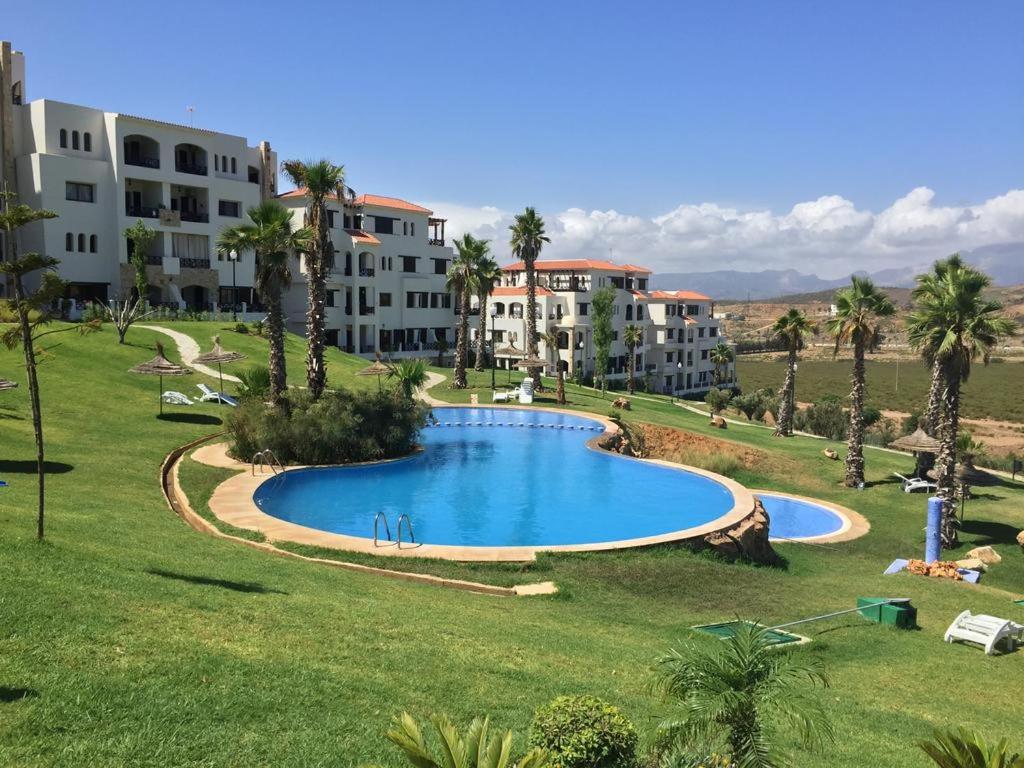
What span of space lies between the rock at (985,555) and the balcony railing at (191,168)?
2192 inches

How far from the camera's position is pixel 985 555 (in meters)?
23.5

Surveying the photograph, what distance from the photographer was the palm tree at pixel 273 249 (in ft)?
90.8

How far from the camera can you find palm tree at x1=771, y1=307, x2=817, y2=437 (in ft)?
149

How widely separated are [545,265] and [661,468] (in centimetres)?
4979

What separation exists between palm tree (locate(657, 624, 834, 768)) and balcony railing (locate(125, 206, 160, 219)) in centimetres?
5684

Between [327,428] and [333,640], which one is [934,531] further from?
[327,428]

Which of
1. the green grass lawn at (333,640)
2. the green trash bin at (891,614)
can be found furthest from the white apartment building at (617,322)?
the green trash bin at (891,614)

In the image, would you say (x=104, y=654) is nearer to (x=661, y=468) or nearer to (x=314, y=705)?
(x=314, y=705)

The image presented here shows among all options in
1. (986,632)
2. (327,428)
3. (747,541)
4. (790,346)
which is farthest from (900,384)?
(986,632)

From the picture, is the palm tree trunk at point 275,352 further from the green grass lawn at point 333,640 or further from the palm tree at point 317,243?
the green grass lawn at point 333,640

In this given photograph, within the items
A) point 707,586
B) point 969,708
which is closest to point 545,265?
point 707,586

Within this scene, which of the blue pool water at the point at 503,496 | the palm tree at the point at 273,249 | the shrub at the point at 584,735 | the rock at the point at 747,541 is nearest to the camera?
the shrub at the point at 584,735

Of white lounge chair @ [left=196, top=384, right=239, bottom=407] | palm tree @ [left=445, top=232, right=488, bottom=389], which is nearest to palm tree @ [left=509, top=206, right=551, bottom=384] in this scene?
palm tree @ [left=445, top=232, right=488, bottom=389]

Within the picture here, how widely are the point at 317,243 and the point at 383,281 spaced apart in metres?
35.3
